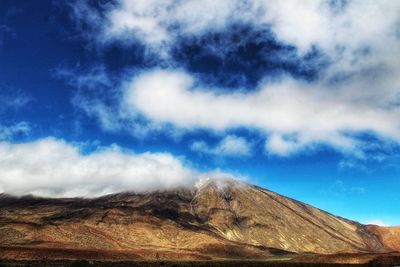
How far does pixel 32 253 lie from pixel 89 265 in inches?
1983

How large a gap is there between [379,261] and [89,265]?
79969 millimetres

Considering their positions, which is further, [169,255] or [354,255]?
[169,255]

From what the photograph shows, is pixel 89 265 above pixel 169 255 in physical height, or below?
below

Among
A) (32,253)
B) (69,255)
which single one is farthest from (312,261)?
(32,253)

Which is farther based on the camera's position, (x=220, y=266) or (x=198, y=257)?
(x=198, y=257)

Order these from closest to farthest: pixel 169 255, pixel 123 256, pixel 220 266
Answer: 1. pixel 220 266
2. pixel 123 256
3. pixel 169 255

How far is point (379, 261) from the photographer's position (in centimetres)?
13312

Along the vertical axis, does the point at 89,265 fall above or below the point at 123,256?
below

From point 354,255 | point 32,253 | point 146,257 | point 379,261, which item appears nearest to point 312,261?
point 354,255

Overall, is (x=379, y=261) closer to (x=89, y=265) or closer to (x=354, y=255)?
(x=354, y=255)

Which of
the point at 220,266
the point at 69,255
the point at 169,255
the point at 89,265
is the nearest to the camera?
the point at 89,265

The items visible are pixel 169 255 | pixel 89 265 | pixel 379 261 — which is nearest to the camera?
pixel 89 265

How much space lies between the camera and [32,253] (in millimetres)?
139625

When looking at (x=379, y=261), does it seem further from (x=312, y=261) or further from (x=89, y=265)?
(x=89, y=265)
